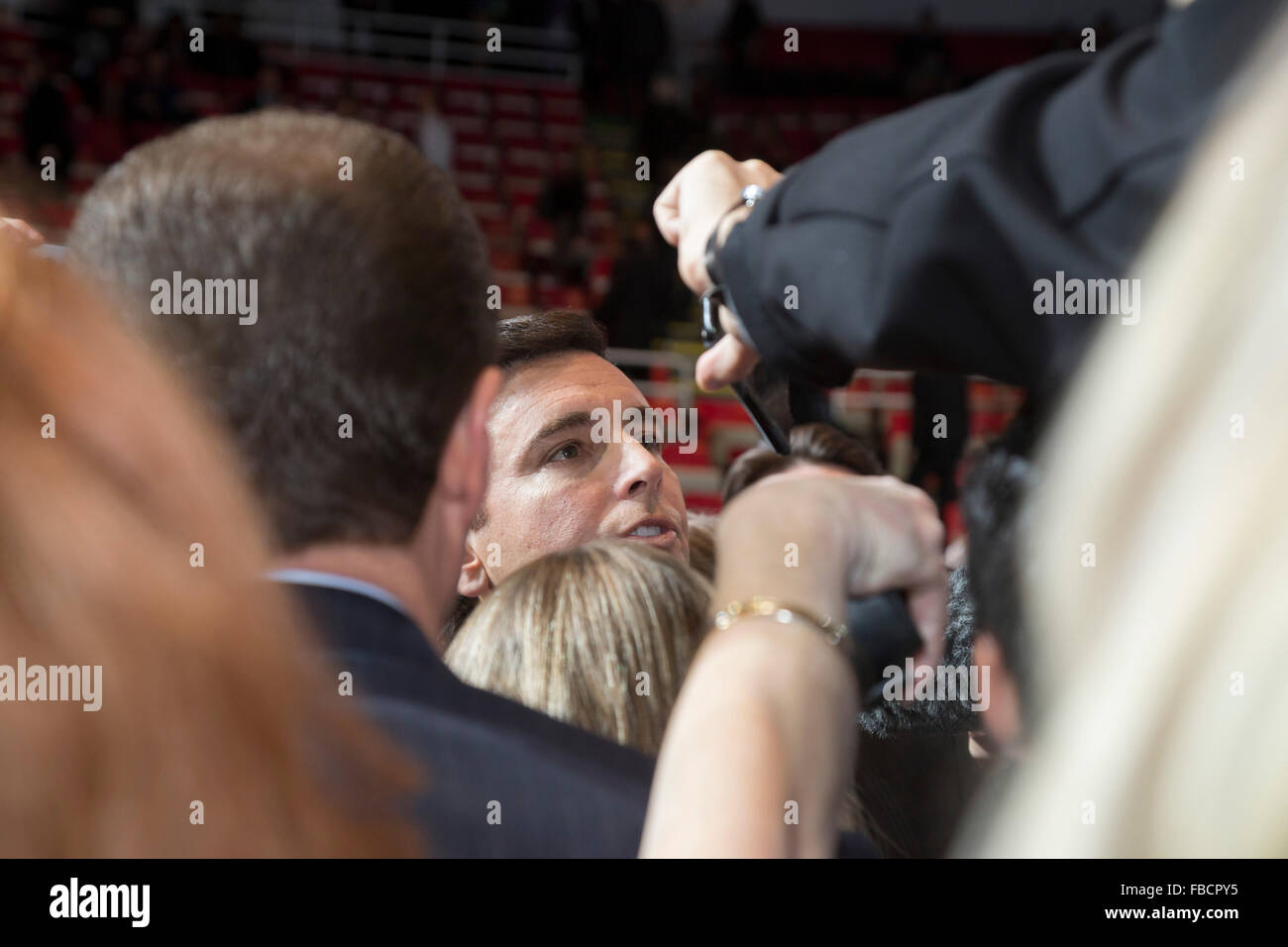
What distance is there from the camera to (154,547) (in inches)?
19.7

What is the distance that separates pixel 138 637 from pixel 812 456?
1581 millimetres

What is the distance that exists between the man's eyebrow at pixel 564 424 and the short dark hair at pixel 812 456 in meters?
0.34

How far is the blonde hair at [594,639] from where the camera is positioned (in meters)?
1.01

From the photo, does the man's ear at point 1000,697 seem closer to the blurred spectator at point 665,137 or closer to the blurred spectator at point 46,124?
the blurred spectator at point 46,124

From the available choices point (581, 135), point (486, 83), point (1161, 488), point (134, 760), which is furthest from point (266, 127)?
point (486, 83)

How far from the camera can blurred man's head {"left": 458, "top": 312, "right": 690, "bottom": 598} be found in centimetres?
167

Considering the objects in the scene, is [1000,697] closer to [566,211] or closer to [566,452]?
[566,452]

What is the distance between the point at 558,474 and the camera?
1692mm

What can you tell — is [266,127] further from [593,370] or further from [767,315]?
[593,370]

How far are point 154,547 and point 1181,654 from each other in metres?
0.35

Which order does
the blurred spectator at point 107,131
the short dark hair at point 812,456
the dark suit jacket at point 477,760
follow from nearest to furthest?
the dark suit jacket at point 477,760
the short dark hair at point 812,456
the blurred spectator at point 107,131

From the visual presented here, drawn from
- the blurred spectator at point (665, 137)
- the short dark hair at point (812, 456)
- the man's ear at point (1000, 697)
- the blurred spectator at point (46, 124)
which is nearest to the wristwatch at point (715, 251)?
the man's ear at point (1000, 697)

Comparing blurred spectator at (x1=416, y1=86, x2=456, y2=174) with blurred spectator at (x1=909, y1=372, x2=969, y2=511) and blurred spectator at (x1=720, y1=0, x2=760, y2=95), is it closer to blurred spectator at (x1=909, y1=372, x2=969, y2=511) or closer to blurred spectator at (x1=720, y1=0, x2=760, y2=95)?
blurred spectator at (x1=720, y1=0, x2=760, y2=95)

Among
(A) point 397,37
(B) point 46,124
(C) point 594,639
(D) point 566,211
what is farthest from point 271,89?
(C) point 594,639
